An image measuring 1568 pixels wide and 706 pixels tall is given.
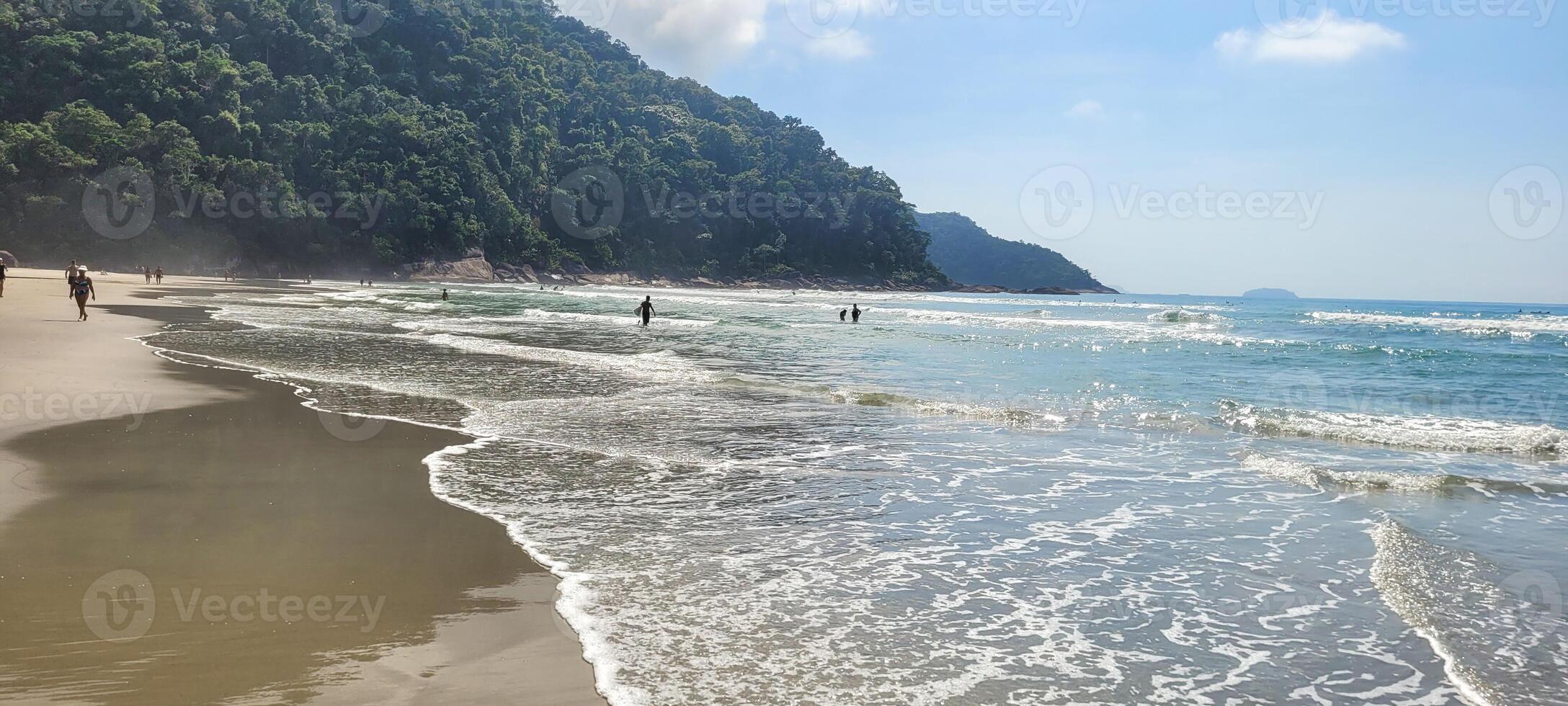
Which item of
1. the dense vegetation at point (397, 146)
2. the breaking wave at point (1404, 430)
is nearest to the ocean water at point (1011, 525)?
the breaking wave at point (1404, 430)

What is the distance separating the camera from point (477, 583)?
5.30 m

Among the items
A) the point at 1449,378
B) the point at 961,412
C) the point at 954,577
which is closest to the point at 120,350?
the point at 961,412

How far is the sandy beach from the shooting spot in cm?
388

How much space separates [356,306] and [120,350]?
2743cm

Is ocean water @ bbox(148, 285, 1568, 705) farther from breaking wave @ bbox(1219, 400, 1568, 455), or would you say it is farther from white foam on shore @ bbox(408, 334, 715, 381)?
white foam on shore @ bbox(408, 334, 715, 381)

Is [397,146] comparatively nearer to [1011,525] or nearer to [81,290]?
[81,290]

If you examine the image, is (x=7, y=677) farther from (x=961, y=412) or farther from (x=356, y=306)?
(x=356, y=306)

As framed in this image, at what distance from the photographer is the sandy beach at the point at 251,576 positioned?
388cm


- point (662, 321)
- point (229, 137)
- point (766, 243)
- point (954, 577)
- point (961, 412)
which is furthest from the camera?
point (766, 243)

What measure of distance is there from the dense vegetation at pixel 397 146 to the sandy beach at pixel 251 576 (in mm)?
87901

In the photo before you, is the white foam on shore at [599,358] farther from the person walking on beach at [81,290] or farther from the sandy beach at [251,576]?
the sandy beach at [251,576]

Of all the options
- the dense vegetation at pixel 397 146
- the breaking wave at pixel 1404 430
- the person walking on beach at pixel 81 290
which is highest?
the dense vegetation at pixel 397 146

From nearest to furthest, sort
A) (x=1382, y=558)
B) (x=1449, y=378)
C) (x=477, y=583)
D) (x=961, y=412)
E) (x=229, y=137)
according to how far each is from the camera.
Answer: (x=477, y=583), (x=1382, y=558), (x=961, y=412), (x=1449, y=378), (x=229, y=137)

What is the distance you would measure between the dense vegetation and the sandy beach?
8790cm
